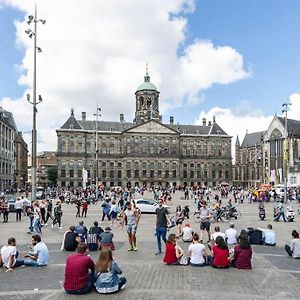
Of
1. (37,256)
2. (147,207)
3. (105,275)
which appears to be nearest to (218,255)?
(105,275)

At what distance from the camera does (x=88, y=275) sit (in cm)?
930

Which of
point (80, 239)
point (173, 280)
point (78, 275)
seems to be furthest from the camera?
point (80, 239)

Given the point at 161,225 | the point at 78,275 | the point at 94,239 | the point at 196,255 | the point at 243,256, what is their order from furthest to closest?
the point at 94,239
the point at 161,225
the point at 196,255
the point at 243,256
the point at 78,275

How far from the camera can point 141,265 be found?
12.5 metres

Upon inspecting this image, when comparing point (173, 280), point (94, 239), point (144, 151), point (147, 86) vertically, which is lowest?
point (173, 280)

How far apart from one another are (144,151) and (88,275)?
343 ft

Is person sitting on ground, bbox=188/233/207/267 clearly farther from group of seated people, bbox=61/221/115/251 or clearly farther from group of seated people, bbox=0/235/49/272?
group of seated people, bbox=0/235/49/272

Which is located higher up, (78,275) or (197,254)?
(78,275)

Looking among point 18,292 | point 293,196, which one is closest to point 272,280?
point 18,292

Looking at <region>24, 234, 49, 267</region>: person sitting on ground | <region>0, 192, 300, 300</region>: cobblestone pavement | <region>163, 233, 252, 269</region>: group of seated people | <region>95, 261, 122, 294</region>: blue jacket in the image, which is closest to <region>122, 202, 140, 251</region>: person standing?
<region>0, 192, 300, 300</region>: cobblestone pavement

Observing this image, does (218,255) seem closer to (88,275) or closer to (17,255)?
(88,275)

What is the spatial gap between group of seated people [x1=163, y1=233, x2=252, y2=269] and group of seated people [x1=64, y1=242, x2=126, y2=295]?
3444mm

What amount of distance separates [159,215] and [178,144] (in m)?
101

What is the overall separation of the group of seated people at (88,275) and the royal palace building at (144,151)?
99450 millimetres
